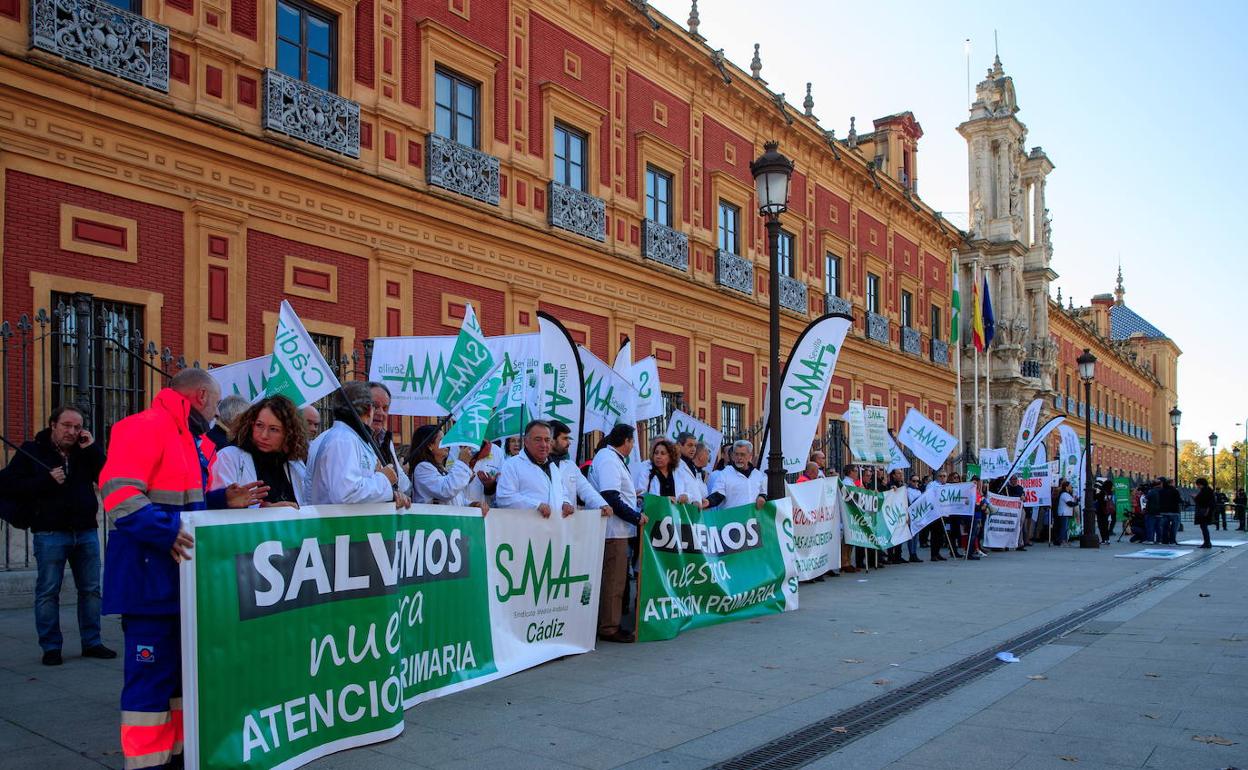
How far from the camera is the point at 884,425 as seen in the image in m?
16.7

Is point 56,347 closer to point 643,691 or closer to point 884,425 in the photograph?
point 643,691

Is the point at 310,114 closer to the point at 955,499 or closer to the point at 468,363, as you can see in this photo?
the point at 468,363

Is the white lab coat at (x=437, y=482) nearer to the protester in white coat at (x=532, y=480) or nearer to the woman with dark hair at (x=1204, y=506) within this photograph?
the protester in white coat at (x=532, y=480)

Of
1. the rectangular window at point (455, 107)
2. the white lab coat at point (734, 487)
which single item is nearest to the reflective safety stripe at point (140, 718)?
the white lab coat at point (734, 487)

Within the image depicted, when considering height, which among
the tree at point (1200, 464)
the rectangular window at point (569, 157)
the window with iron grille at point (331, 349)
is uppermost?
the rectangular window at point (569, 157)

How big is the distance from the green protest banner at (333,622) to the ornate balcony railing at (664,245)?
45.0 feet

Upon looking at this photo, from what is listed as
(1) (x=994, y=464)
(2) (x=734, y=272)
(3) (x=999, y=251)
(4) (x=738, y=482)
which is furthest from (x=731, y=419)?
(3) (x=999, y=251)

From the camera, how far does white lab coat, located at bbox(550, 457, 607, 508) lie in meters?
8.53

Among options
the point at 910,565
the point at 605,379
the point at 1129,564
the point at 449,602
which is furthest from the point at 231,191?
the point at 1129,564

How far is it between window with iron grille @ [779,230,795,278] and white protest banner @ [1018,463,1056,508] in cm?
741

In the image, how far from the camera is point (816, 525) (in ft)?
44.7

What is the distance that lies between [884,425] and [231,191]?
33.5 ft

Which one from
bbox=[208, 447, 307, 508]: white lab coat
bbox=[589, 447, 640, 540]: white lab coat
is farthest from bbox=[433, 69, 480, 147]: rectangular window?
bbox=[208, 447, 307, 508]: white lab coat

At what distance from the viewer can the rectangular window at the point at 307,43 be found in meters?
13.9
